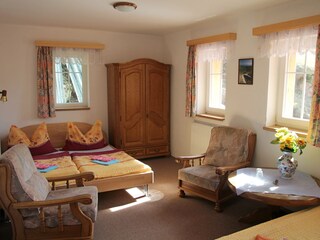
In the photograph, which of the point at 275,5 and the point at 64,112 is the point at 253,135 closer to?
the point at 275,5

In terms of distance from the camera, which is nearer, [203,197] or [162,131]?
[203,197]

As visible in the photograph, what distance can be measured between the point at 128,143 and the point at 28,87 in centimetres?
189

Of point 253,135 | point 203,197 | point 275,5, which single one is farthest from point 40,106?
point 275,5

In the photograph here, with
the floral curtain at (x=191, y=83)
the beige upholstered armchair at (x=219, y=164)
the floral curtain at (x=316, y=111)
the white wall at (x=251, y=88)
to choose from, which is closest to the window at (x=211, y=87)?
the floral curtain at (x=191, y=83)

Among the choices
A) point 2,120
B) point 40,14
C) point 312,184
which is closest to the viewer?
point 312,184

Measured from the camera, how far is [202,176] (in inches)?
135

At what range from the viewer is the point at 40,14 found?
3775 millimetres

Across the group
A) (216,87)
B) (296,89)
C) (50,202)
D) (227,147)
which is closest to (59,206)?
(50,202)

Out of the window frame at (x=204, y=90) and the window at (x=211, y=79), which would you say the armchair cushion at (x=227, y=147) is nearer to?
the window at (x=211, y=79)

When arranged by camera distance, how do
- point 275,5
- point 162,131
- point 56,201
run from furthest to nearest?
point 162,131 → point 275,5 → point 56,201

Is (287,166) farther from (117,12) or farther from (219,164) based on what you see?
(117,12)

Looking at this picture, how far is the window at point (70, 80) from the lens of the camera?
491 centimetres

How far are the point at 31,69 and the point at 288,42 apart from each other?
3.80 metres

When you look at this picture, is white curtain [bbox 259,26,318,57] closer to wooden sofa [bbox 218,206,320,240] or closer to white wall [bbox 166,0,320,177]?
white wall [bbox 166,0,320,177]
